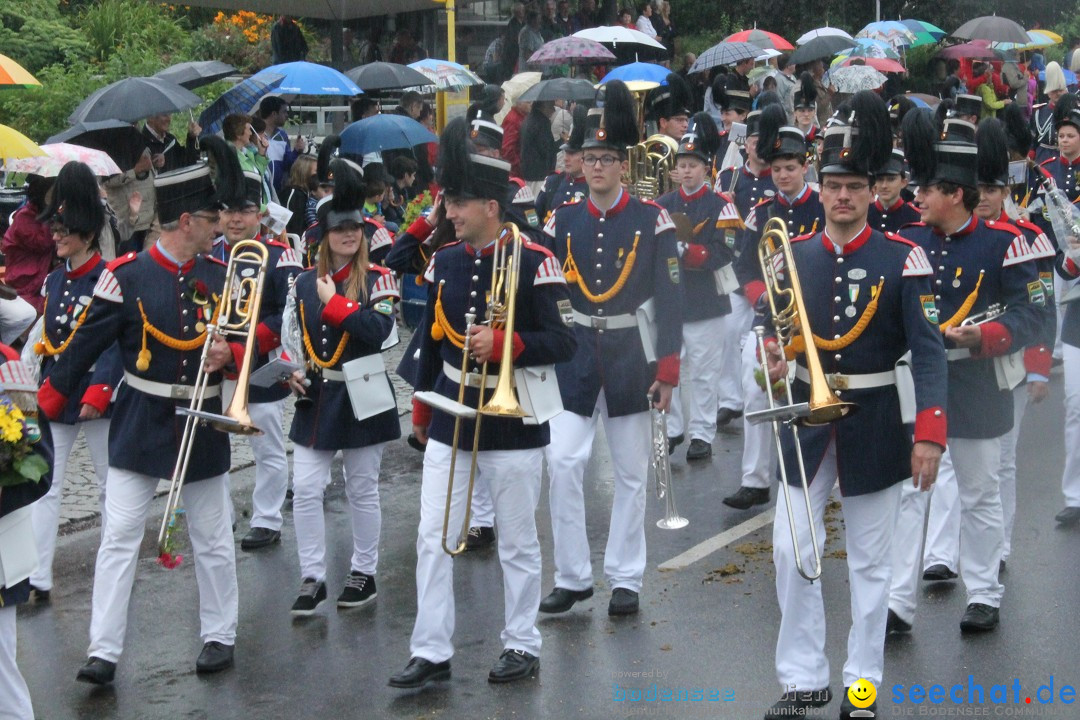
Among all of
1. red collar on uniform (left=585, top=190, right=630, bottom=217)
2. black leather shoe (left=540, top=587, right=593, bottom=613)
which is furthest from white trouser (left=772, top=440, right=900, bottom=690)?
red collar on uniform (left=585, top=190, right=630, bottom=217)

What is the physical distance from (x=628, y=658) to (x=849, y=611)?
121 cm

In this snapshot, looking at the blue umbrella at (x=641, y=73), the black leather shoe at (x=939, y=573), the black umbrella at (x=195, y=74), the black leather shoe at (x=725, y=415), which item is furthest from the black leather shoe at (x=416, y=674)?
the blue umbrella at (x=641, y=73)

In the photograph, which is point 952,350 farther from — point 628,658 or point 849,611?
point 628,658

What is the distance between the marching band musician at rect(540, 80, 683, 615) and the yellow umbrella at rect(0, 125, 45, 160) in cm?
447

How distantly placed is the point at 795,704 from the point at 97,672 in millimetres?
2993

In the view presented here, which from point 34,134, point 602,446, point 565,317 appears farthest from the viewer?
point 34,134

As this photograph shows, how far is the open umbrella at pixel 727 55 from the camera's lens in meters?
18.5

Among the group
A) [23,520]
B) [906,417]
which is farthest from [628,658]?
[23,520]

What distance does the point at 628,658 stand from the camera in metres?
6.59

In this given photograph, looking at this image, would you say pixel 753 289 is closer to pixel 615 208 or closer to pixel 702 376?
pixel 615 208

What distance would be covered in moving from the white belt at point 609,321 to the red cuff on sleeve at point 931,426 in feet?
6.75

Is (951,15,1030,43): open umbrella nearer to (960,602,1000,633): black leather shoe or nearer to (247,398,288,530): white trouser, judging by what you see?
(247,398,288,530): white trouser

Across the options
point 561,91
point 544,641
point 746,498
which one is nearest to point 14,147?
point 746,498

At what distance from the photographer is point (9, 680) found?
5.18 m
